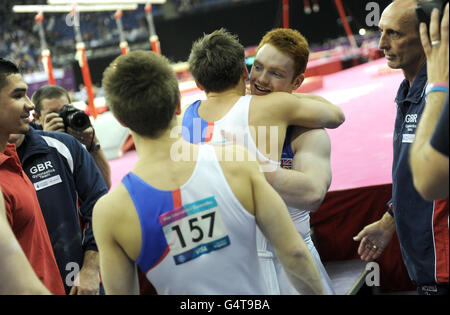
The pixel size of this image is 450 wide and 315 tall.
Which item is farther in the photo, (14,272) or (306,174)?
(306,174)

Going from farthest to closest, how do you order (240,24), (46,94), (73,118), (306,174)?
1. (240,24)
2. (46,94)
3. (73,118)
4. (306,174)

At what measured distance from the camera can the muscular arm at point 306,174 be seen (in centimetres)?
159

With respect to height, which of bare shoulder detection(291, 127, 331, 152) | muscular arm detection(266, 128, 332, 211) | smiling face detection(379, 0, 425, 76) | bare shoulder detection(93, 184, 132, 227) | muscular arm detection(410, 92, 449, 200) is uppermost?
smiling face detection(379, 0, 425, 76)

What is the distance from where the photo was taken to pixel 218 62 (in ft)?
5.53

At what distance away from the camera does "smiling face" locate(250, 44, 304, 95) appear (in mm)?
1868

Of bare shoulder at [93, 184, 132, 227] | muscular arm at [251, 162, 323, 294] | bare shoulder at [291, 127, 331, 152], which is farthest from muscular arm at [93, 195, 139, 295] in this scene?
bare shoulder at [291, 127, 331, 152]

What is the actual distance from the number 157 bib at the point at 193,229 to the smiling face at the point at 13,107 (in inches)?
40.2

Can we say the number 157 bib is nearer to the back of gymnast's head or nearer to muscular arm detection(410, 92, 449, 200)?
the back of gymnast's head

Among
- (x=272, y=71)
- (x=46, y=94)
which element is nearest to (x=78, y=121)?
A: (x=46, y=94)

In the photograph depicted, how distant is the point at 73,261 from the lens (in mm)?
2188

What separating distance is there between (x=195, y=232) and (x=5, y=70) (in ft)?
4.03

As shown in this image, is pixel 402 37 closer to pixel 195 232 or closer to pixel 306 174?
pixel 306 174

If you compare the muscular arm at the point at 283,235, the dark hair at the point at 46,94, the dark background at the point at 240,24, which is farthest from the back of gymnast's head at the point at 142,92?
the dark background at the point at 240,24

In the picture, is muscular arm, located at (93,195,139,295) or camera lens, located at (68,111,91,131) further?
camera lens, located at (68,111,91,131)
